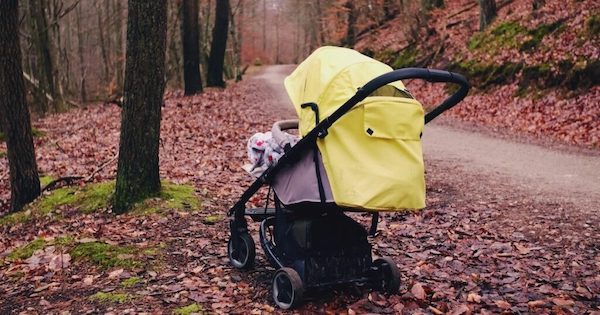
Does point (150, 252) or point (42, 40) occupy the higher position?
point (42, 40)

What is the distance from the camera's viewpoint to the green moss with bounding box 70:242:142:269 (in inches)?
210

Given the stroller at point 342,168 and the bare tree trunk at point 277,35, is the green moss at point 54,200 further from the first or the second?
the bare tree trunk at point 277,35

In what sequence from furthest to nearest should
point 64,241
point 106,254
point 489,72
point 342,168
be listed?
point 489,72 < point 64,241 < point 106,254 < point 342,168

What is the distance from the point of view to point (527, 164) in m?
9.82

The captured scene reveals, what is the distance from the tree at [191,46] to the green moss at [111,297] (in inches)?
601

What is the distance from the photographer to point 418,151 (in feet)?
13.4

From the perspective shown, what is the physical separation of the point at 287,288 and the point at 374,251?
65.8 inches

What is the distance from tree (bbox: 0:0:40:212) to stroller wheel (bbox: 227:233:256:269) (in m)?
4.32

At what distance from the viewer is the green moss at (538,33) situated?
52.9 ft

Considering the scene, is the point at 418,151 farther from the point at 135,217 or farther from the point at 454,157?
the point at 454,157

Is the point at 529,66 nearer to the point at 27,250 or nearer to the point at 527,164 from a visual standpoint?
the point at 527,164

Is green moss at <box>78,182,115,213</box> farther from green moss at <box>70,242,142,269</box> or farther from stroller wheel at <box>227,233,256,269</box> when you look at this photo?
stroller wheel at <box>227,233,256,269</box>

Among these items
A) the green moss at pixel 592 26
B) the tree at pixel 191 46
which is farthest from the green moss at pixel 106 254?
the tree at pixel 191 46

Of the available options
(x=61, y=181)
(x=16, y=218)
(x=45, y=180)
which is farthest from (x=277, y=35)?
(x=16, y=218)
